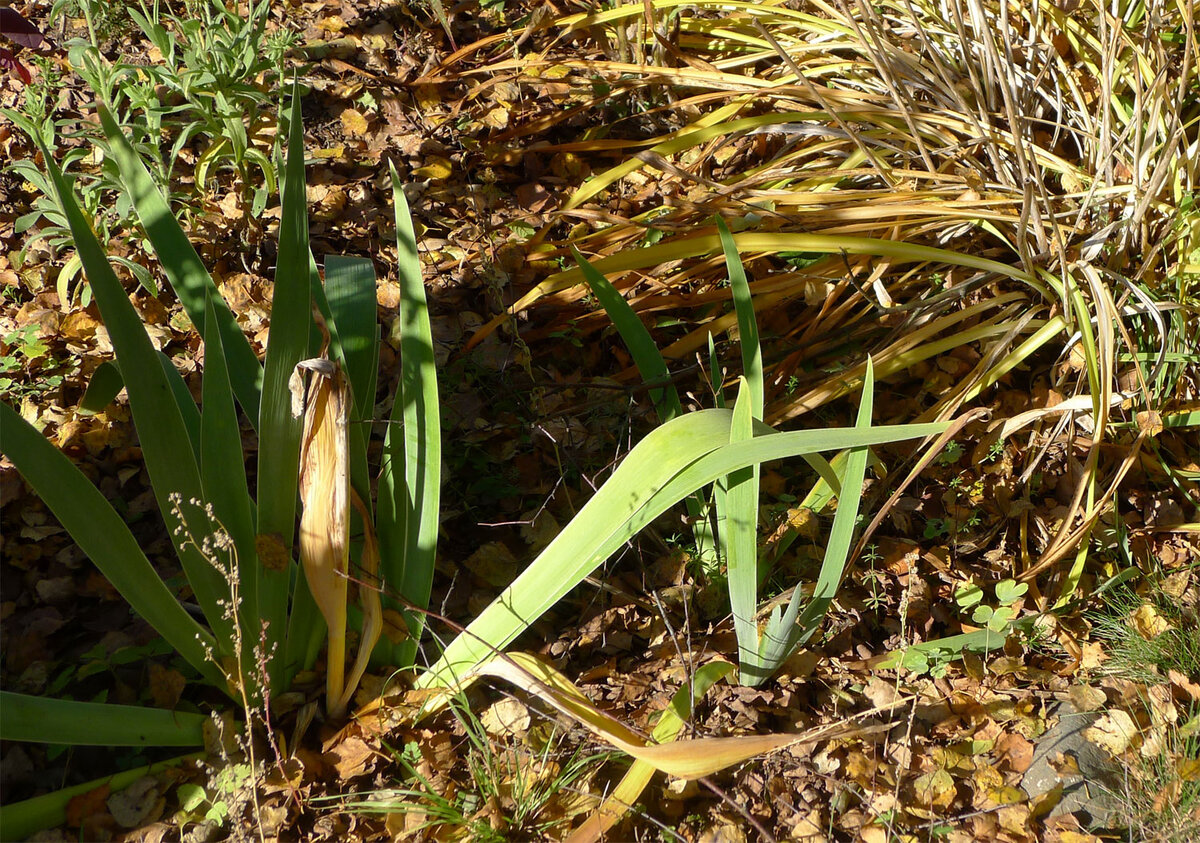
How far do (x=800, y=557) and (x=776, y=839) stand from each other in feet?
1.83

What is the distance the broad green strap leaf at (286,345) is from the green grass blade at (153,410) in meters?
0.10

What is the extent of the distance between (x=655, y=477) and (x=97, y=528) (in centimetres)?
71

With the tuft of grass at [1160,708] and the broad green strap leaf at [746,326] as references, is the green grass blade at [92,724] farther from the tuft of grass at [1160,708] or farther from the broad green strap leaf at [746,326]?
the tuft of grass at [1160,708]

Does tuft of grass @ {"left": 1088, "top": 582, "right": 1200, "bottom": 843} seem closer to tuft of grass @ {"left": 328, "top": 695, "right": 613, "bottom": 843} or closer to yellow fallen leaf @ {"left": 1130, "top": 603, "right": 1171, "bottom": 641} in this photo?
yellow fallen leaf @ {"left": 1130, "top": 603, "right": 1171, "bottom": 641}

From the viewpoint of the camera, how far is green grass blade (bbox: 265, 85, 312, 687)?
1.12 metres

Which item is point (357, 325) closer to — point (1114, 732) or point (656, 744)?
point (656, 744)

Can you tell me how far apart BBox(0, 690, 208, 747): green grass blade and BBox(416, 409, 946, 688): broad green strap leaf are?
17.8 inches

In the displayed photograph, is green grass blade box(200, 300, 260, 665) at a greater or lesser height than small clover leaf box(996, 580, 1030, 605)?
greater

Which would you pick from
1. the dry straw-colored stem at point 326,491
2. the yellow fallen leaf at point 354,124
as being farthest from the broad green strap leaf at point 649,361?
the yellow fallen leaf at point 354,124

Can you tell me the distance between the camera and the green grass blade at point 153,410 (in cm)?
103

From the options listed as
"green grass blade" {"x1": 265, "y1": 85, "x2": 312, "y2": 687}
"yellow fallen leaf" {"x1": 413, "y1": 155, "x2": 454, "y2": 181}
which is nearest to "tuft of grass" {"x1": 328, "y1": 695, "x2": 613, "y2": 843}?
"green grass blade" {"x1": 265, "y1": 85, "x2": 312, "y2": 687}

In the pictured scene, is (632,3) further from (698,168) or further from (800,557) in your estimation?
(800,557)

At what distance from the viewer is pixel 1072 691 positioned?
1.55 metres

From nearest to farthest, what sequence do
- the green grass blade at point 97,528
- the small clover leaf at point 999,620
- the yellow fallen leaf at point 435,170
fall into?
the green grass blade at point 97,528
the small clover leaf at point 999,620
the yellow fallen leaf at point 435,170
